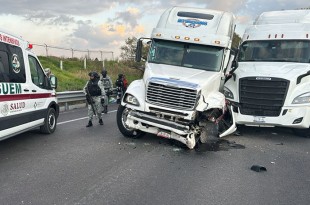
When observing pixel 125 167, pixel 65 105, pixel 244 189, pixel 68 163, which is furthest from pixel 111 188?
pixel 65 105

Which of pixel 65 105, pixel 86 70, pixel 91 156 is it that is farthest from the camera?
pixel 86 70

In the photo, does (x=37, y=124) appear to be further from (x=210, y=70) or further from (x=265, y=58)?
(x=265, y=58)

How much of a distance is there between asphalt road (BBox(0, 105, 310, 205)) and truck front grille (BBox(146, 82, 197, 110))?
99 cm

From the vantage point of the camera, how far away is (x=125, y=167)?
597cm

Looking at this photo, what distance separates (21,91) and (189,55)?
404 cm

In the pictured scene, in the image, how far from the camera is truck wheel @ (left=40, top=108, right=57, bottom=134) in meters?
8.50

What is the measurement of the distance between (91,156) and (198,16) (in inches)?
191

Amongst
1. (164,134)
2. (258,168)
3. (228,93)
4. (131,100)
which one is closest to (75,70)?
(228,93)

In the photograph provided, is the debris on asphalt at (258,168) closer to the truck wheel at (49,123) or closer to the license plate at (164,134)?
the license plate at (164,134)

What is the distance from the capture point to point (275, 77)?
28.7ft

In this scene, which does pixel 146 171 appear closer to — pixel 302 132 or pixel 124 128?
pixel 124 128

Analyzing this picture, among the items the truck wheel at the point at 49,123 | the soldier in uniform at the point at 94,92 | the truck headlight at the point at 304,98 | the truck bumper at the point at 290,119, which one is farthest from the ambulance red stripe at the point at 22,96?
the truck headlight at the point at 304,98

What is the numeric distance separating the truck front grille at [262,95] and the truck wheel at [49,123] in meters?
4.95

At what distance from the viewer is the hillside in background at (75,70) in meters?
22.0
